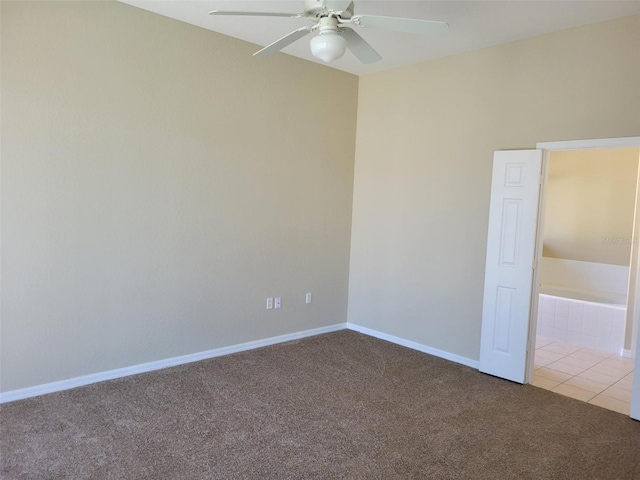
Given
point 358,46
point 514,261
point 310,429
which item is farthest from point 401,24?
point 310,429

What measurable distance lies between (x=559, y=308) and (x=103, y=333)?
4.74 meters

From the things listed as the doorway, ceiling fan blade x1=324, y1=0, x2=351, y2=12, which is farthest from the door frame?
ceiling fan blade x1=324, y1=0, x2=351, y2=12

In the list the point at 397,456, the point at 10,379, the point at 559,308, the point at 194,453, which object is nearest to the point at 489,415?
the point at 397,456

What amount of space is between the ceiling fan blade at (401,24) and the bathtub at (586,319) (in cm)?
392

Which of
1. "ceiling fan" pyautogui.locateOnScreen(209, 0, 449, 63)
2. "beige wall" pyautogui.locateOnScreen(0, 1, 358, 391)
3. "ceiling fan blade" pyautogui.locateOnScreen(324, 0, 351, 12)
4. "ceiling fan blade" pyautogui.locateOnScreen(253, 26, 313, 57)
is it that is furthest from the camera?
"beige wall" pyautogui.locateOnScreen(0, 1, 358, 391)

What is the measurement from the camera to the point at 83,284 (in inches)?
129

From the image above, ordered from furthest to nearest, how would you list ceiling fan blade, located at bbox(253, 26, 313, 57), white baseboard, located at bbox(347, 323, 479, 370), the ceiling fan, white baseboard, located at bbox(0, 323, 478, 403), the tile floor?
white baseboard, located at bbox(347, 323, 479, 370)
the tile floor
white baseboard, located at bbox(0, 323, 478, 403)
ceiling fan blade, located at bbox(253, 26, 313, 57)
the ceiling fan

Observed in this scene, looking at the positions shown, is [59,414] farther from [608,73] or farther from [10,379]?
[608,73]

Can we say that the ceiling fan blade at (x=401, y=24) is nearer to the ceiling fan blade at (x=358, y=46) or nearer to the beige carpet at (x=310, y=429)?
the ceiling fan blade at (x=358, y=46)

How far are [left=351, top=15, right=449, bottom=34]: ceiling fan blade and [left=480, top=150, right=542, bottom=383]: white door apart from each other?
1.77m

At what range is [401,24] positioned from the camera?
2.28 meters

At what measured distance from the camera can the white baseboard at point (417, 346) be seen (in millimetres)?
4116

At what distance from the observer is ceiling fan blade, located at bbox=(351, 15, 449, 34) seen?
2221mm

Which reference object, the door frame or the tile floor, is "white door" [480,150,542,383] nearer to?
the door frame
